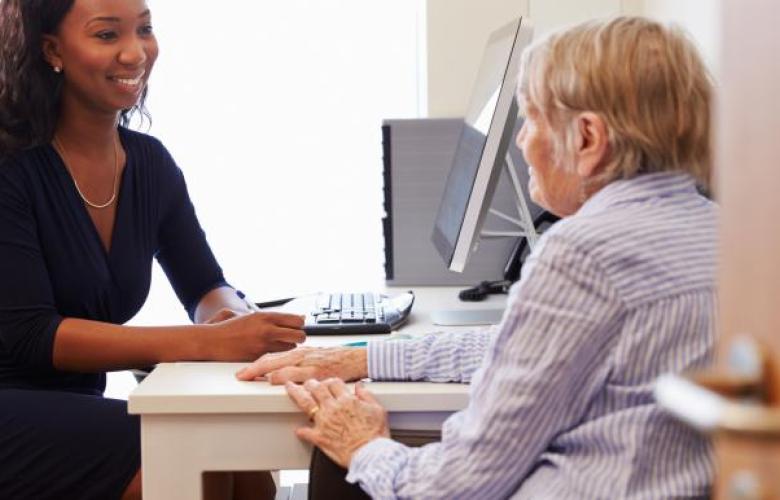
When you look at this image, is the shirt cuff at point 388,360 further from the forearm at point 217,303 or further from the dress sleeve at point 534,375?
the forearm at point 217,303

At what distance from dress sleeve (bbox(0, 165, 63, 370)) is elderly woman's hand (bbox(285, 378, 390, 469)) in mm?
500

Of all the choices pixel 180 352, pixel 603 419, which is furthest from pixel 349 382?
pixel 603 419

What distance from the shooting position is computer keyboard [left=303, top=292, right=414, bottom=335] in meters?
1.87

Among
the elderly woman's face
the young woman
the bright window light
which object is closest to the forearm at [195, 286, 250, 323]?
the young woman

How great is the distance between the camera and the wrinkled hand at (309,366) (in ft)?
4.83

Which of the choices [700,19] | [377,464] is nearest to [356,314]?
[377,464]

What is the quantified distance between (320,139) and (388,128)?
83 cm

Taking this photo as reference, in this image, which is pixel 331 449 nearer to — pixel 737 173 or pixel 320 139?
pixel 737 173

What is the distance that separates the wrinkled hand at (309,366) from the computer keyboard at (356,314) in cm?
32

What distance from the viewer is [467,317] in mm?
2033

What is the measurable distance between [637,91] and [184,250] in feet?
3.77

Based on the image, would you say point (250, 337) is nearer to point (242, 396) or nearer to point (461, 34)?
point (242, 396)

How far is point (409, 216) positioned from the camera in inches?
103

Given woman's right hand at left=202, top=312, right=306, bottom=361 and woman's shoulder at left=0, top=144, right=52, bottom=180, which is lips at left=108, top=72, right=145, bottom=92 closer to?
woman's shoulder at left=0, top=144, right=52, bottom=180
